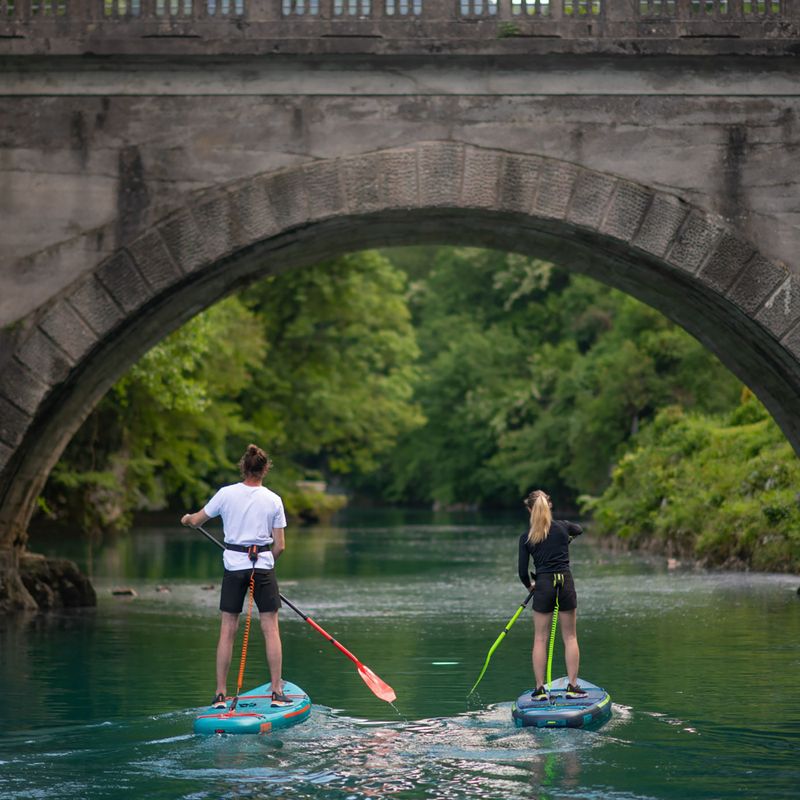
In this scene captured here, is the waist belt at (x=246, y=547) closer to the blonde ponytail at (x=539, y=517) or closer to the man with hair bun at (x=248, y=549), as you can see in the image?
the man with hair bun at (x=248, y=549)

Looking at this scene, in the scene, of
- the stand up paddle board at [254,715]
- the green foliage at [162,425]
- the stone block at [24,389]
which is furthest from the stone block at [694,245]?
the green foliage at [162,425]

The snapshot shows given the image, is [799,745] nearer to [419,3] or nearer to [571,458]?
[419,3]

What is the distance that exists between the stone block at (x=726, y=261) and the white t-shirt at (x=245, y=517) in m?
4.96

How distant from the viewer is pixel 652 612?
1955 centimetres

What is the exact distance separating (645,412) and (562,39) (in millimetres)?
31842

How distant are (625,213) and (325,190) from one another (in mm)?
2567

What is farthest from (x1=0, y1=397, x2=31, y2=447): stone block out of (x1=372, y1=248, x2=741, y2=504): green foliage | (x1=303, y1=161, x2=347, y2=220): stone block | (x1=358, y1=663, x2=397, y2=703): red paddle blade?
(x1=372, y1=248, x2=741, y2=504): green foliage

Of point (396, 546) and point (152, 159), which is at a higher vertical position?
point (152, 159)

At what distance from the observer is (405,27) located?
14.4 metres

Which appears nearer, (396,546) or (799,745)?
(799,745)

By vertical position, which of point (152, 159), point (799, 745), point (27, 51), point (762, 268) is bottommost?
point (799, 745)

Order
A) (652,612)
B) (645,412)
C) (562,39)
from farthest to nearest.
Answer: (645,412), (652,612), (562,39)

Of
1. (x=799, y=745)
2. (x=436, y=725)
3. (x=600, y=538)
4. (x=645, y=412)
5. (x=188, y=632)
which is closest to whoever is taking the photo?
(x=799, y=745)

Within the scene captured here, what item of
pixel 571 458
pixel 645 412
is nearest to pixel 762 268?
pixel 645 412
